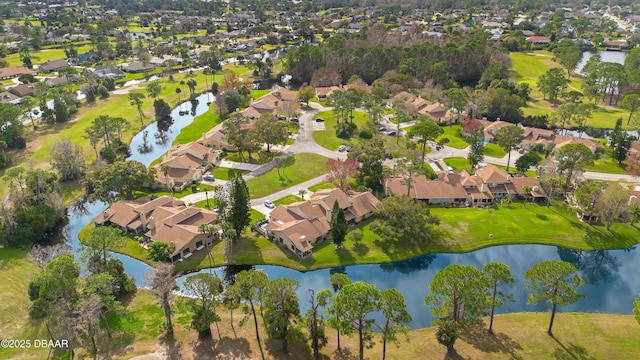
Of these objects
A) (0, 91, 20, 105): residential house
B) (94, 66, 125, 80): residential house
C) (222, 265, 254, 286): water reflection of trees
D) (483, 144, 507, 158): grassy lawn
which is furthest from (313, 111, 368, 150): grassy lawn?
(0, 91, 20, 105): residential house

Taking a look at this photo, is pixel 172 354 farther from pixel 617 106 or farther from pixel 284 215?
pixel 617 106

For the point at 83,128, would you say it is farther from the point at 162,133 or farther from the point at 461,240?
the point at 461,240

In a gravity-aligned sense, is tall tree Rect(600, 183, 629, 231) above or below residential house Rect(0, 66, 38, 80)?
below

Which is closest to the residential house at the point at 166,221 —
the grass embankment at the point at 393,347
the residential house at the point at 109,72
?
the grass embankment at the point at 393,347

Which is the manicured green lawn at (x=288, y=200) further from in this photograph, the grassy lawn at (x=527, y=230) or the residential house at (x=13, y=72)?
the residential house at (x=13, y=72)

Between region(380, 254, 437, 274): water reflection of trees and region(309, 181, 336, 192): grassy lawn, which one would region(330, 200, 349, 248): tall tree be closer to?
region(380, 254, 437, 274): water reflection of trees

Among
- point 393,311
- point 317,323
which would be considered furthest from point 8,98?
point 393,311
